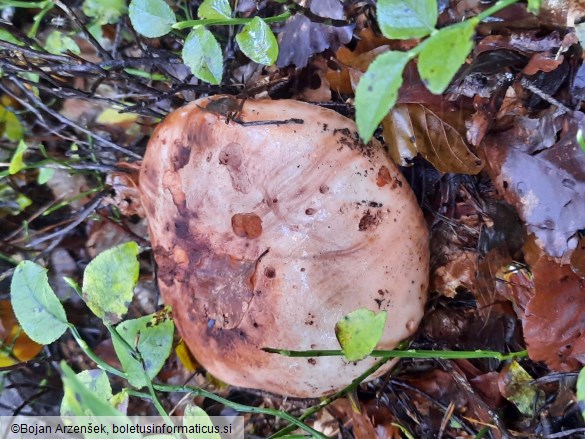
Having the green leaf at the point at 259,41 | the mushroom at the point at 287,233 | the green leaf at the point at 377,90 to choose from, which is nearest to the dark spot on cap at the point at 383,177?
the mushroom at the point at 287,233

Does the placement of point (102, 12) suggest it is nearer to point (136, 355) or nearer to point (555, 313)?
point (136, 355)

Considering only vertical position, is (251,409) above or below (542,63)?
below

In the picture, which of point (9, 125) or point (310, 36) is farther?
point (9, 125)

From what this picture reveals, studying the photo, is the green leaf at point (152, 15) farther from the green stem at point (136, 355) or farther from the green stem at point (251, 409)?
the green stem at point (251, 409)

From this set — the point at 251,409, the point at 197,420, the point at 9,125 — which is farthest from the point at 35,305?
the point at 9,125

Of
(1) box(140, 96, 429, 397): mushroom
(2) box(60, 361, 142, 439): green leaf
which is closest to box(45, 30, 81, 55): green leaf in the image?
(1) box(140, 96, 429, 397): mushroom

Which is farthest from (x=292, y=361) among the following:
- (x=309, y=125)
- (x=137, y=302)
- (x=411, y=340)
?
(x=137, y=302)

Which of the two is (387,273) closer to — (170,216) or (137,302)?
(170,216)

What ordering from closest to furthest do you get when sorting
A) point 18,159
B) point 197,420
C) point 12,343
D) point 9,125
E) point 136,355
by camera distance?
point 197,420 → point 136,355 → point 18,159 → point 12,343 → point 9,125
